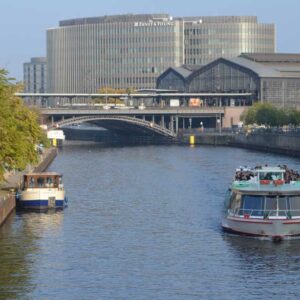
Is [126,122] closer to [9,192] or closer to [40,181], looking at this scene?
[9,192]

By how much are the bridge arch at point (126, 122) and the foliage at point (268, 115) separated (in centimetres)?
1267

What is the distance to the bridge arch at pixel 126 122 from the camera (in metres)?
176

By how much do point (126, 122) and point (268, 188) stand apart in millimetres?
124933

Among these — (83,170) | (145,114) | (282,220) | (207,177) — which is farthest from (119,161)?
Answer: (282,220)

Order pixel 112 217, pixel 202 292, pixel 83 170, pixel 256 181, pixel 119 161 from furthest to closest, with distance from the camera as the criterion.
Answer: pixel 119 161
pixel 83 170
pixel 112 217
pixel 256 181
pixel 202 292

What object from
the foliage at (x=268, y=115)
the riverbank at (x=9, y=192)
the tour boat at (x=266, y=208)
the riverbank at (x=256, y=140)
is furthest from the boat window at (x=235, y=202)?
the foliage at (x=268, y=115)

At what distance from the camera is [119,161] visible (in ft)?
416

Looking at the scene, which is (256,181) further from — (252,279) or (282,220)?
(252,279)

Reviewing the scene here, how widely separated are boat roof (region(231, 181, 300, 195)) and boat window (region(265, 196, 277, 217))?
0.91 feet

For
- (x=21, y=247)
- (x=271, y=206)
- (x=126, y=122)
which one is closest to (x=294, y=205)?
(x=271, y=206)

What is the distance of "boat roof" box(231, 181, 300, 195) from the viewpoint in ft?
186

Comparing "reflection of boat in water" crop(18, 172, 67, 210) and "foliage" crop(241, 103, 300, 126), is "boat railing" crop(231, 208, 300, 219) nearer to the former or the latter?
"reflection of boat in water" crop(18, 172, 67, 210)

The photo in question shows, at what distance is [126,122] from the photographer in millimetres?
181750

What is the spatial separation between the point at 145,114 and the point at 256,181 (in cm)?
12773
